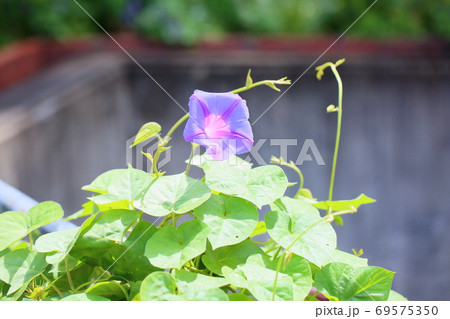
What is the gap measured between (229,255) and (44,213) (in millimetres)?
220

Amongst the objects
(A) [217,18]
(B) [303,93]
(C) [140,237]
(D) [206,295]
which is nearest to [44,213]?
(C) [140,237]

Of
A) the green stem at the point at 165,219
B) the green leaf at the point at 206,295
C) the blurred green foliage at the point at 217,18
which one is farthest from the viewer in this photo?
the blurred green foliage at the point at 217,18

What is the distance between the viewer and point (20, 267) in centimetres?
48

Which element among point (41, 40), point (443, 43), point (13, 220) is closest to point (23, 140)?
point (41, 40)

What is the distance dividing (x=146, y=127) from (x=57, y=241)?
0.15 m

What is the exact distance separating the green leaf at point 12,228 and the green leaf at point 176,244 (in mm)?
165

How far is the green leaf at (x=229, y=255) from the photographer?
0.45 metres

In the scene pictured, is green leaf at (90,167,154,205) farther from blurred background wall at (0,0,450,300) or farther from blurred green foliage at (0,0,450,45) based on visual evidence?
blurred green foliage at (0,0,450,45)

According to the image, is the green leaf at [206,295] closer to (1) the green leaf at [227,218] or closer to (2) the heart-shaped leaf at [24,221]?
(1) the green leaf at [227,218]

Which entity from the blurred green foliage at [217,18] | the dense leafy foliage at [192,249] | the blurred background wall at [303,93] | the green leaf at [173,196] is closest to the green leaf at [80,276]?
the dense leafy foliage at [192,249]

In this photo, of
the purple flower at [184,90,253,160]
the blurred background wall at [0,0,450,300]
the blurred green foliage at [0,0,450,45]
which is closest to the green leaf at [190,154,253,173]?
the purple flower at [184,90,253,160]

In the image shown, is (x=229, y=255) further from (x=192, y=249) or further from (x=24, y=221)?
(x=24, y=221)

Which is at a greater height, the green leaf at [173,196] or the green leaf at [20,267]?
the green leaf at [173,196]

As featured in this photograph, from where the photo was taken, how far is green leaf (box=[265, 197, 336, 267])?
1.49 feet
